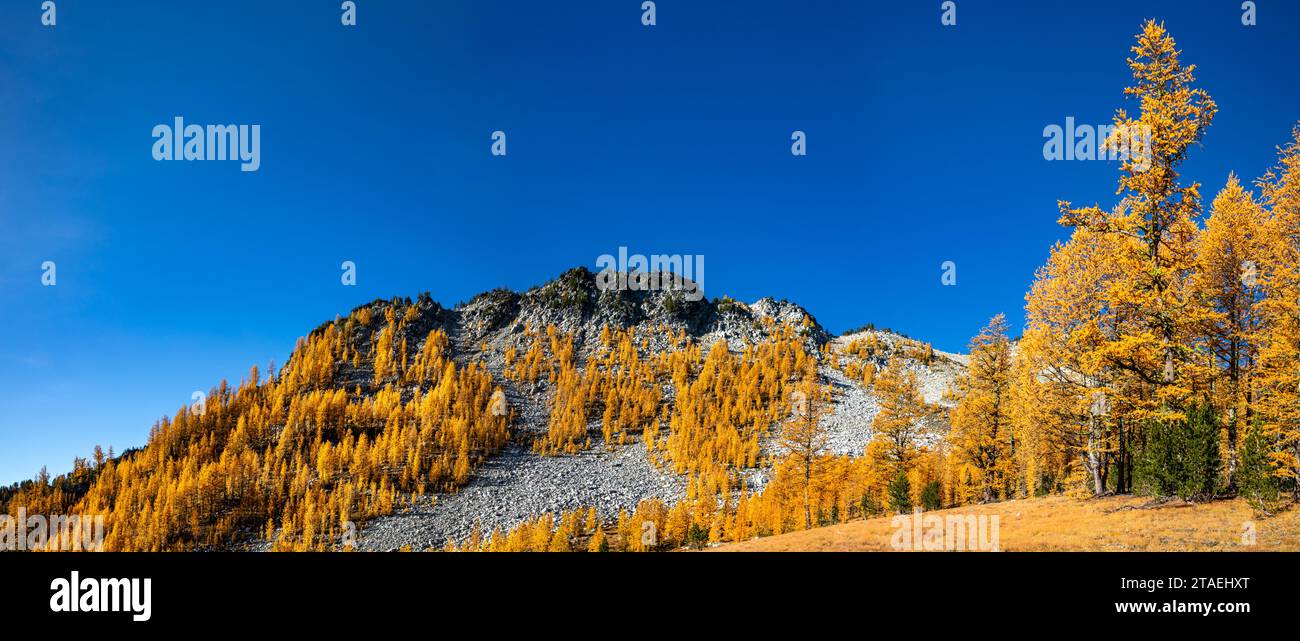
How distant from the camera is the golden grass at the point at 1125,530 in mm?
17156

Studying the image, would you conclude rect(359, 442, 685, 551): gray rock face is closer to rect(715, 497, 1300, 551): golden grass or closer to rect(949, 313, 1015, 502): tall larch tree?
rect(949, 313, 1015, 502): tall larch tree

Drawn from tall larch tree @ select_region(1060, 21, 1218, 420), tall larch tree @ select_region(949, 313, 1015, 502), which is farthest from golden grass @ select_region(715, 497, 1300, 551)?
tall larch tree @ select_region(949, 313, 1015, 502)

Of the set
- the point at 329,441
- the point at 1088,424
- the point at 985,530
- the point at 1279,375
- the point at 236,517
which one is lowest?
the point at 236,517

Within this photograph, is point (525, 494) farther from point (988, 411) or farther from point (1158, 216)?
point (1158, 216)

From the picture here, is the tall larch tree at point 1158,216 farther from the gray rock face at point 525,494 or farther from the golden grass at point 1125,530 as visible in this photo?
the gray rock face at point 525,494

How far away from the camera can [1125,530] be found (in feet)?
64.8

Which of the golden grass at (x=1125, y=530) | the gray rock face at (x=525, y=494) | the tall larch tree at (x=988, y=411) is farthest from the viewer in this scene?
the gray rock face at (x=525, y=494)

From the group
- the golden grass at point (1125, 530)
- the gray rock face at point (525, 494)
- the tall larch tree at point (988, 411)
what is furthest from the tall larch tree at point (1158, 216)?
the gray rock face at point (525, 494)

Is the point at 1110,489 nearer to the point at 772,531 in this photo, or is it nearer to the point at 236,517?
the point at 772,531
